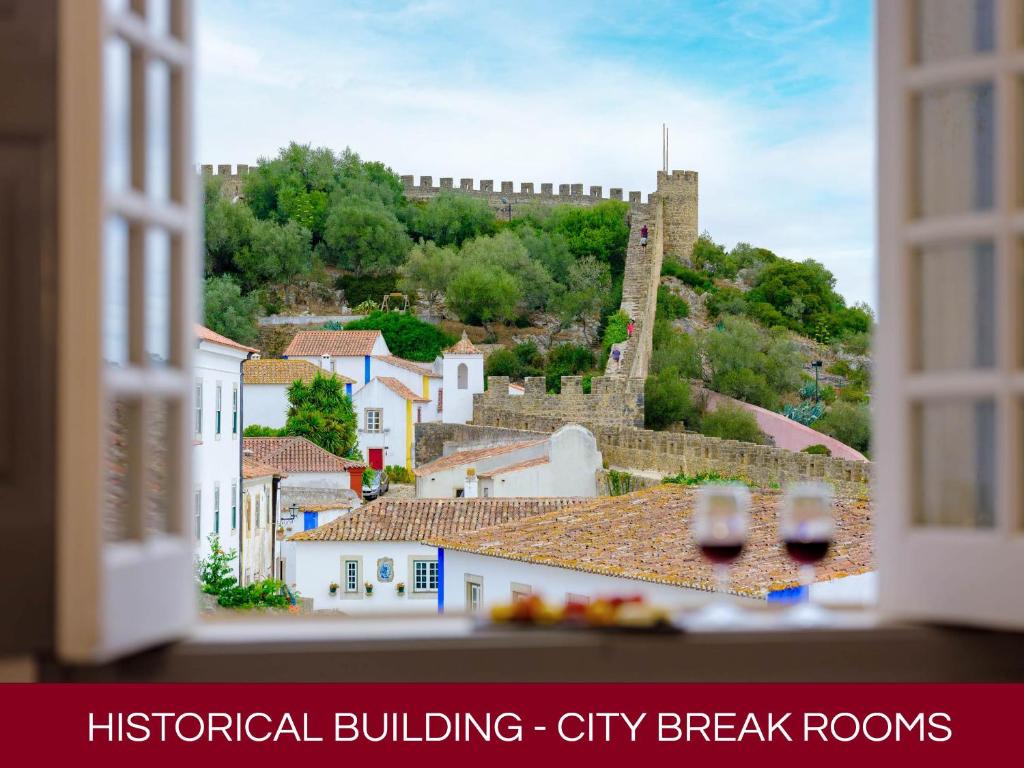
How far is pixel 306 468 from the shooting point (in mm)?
19203

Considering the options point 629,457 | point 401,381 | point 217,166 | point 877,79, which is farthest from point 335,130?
point 877,79

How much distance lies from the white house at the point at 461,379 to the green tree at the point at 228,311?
6.78 meters

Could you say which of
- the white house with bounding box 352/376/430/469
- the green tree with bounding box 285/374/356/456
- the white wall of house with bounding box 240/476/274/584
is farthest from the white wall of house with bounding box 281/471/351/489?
the white house with bounding box 352/376/430/469

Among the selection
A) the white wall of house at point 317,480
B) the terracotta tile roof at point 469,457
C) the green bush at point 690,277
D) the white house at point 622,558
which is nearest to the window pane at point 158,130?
the white house at point 622,558

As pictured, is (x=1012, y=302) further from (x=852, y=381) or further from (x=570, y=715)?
(x=852, y=381)

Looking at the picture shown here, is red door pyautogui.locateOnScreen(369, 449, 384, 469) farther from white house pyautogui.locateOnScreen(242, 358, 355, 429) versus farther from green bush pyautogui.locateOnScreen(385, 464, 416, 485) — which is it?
white house pyautogui.locateOnScreen(242, 358, 355, 429)

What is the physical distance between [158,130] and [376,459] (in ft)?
82.1

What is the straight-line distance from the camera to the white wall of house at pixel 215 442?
439 inches

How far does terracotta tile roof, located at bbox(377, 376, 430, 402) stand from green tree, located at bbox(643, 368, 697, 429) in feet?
16.3

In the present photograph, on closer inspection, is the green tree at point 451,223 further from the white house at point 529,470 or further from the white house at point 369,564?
the white house at point 369,564

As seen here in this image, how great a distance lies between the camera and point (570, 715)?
1558mm

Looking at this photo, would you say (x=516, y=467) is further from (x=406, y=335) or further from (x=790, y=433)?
(x=406, y=335)

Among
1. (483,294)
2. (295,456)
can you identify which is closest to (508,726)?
(295,456)

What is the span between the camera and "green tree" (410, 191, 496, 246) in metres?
37.0
